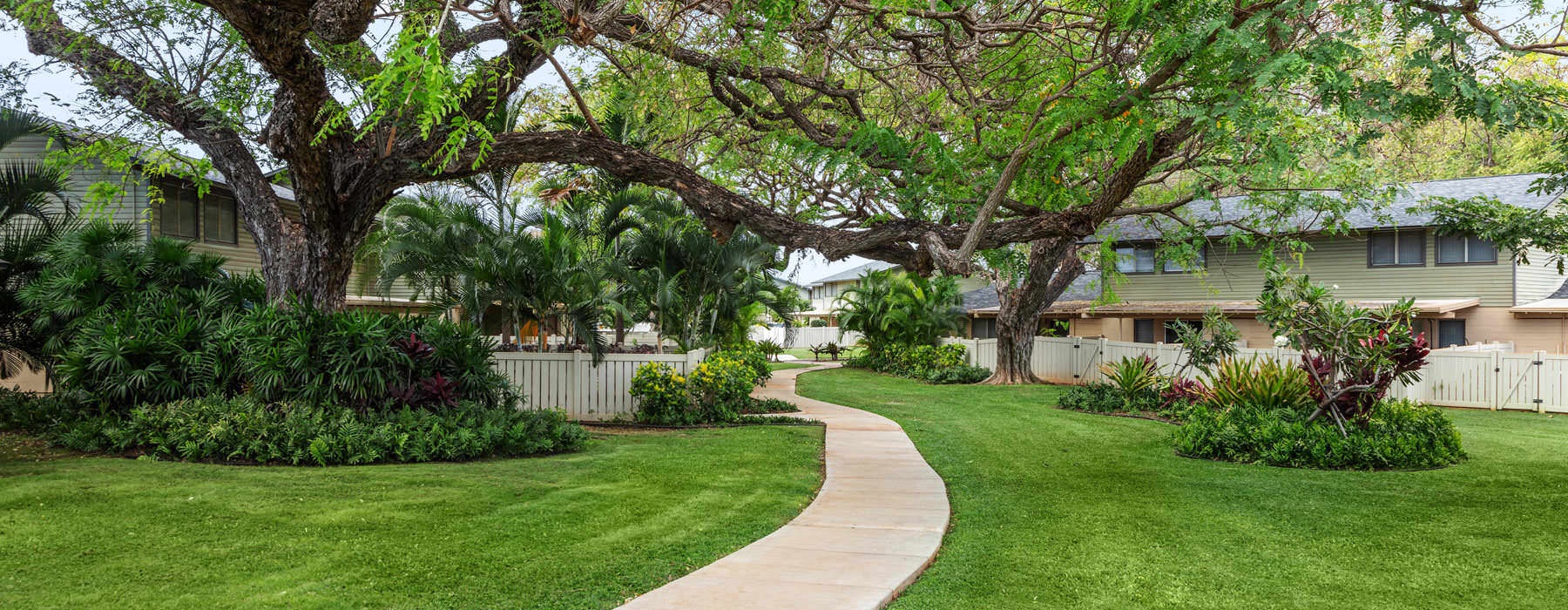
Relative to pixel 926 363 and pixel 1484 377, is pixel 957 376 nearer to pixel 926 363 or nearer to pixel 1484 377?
pixel 926 363

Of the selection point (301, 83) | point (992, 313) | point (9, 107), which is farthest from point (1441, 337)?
point (9, 107)

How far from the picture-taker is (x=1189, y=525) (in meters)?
6.93

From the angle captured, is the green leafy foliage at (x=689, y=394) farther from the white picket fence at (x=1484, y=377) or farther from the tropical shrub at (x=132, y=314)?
the white picket fence at (x=1484, y=377)

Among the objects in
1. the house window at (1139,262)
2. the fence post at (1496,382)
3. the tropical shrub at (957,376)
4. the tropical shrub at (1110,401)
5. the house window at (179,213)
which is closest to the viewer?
the tropical shrub at (1110,401)

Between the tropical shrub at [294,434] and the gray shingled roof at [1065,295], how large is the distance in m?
19.9

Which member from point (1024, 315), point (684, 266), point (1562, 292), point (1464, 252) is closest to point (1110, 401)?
point (1024, 315)

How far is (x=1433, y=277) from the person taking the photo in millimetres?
22547

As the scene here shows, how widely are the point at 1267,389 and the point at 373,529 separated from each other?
34.0 ft

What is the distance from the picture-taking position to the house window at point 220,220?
1828 cm

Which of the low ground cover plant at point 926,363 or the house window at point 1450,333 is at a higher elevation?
the house window at point 1450,333

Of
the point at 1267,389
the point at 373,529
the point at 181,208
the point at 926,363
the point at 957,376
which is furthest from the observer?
the point at 926,363

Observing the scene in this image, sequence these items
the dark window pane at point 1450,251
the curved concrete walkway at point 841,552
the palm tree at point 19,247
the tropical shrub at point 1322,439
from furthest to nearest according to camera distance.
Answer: the dark window pane at point 1450,251 < the palm tree at point 19,247 < the tropical shrub at point 1322,439 < the curved concrete walkway at point 841,552

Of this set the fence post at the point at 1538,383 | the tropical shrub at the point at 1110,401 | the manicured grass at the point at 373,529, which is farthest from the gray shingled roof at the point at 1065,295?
the manicured grass at the point at 373,529

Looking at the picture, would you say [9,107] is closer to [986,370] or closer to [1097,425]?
[1097,425]
